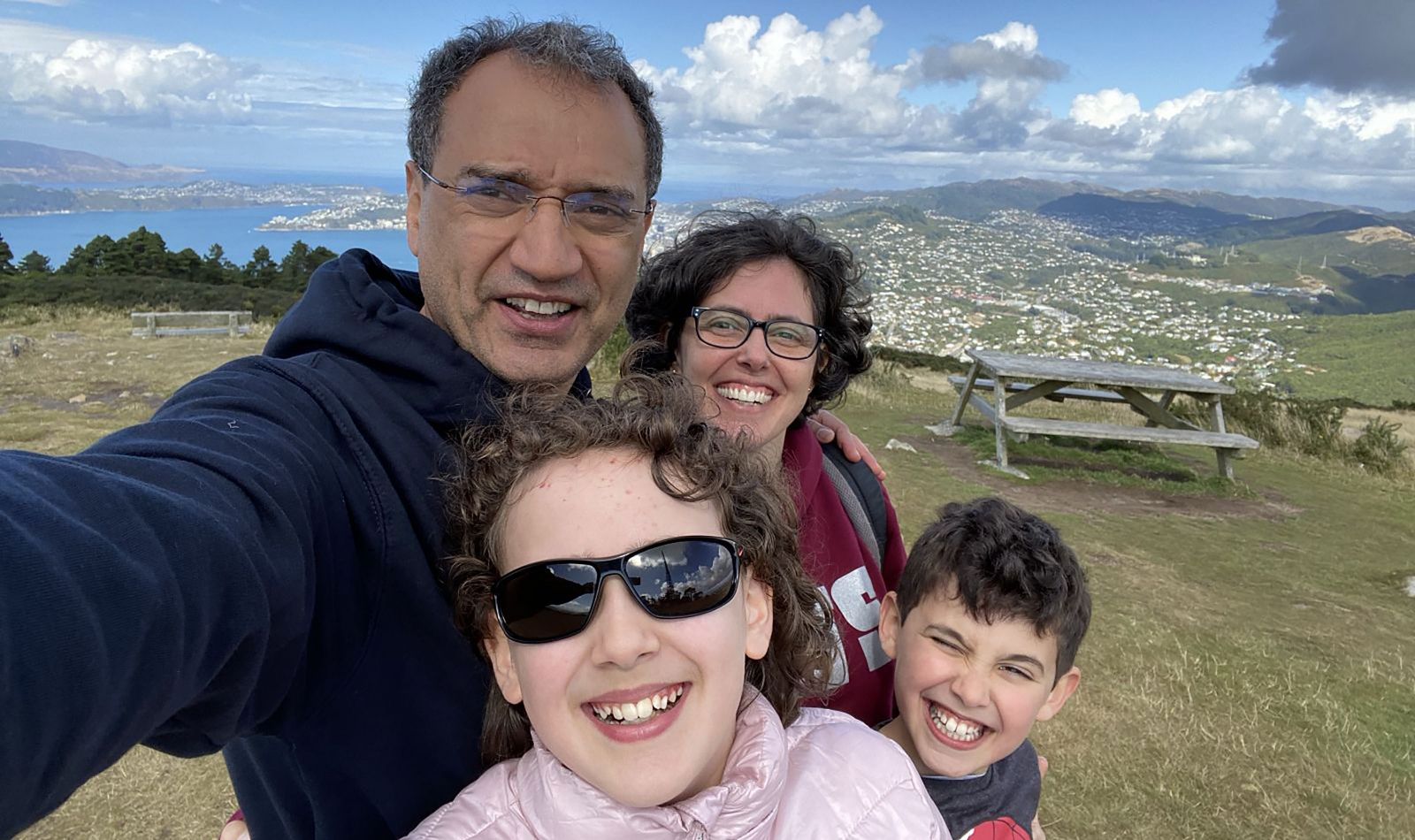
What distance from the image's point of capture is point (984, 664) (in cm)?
213

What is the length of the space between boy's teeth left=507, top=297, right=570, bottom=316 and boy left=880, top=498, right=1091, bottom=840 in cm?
133

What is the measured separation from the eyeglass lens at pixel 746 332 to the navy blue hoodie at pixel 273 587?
101 centimetres

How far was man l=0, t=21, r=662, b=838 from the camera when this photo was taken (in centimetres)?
73

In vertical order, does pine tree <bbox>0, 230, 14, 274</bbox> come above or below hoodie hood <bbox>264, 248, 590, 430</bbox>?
above

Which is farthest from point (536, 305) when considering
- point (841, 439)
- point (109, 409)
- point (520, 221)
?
point (109, 409)

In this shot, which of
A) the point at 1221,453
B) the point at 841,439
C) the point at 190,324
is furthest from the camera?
the point at 190,324

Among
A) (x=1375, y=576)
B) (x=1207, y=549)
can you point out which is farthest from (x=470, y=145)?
(x=1375, y=576)

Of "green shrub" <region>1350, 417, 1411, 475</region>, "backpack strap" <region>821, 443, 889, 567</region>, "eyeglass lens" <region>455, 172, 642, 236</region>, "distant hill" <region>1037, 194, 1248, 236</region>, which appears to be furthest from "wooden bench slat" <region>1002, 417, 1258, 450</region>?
"distant hill" <region>1037, 194, 1248, 236</region>

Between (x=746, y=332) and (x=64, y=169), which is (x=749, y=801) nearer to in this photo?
(x=746, y=332)

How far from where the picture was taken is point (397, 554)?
4.22 feet

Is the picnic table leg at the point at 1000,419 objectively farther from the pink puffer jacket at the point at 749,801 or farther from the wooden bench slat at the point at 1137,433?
the pink puffer jacket at the point at 749,801

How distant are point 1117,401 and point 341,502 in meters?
12.9

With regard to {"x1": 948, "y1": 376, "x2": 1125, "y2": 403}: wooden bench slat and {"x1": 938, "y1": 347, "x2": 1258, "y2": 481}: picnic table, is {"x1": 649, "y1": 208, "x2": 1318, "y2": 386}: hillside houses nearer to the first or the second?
{"x1": 948, "y1": 376, "x2": 1125, "y2": 403}: wooden bench slat

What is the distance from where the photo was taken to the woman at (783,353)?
7.73 feet
